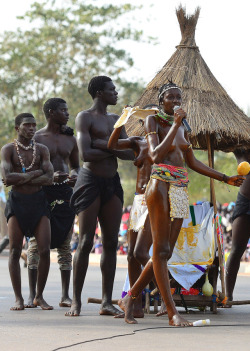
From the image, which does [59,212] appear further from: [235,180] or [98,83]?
[235,180]

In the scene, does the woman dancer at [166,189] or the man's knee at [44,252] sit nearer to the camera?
the woman dancer at [166,189]

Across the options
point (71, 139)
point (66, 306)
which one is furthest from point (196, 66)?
point (66, 306)

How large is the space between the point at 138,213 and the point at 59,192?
1.47m

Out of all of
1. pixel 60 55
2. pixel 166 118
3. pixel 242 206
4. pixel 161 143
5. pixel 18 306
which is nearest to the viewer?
pixel 161 143

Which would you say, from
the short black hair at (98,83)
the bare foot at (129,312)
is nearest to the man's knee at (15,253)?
the bare foot at (129,312)

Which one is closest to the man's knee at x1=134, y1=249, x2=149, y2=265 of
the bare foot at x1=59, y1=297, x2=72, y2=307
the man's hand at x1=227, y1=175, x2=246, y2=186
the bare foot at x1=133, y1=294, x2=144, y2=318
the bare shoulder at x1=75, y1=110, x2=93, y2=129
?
the bare foot at x1=133, y1=294, x2=144, y2=318

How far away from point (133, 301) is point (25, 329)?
1045 mm

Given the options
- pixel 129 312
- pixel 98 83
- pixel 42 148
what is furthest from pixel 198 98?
pixel 129 312

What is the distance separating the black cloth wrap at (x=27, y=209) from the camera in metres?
8.49

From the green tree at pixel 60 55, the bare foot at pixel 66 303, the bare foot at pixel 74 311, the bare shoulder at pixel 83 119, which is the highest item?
the green tree at pixel 60 55

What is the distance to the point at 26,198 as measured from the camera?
8547 millimetres

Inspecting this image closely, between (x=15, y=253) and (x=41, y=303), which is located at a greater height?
(x=15, y=253)

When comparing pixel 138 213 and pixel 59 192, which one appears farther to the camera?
pixel 59 192

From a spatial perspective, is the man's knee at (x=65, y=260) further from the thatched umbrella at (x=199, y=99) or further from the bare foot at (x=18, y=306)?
the thatched umbrella at (x=199, y=99)
